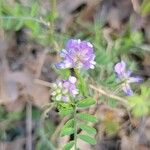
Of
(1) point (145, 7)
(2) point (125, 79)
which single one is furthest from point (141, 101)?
(1) point (145, 7)

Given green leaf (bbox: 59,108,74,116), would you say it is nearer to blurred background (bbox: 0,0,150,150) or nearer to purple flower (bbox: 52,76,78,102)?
purple flower (bbox: 52,76,78,102)

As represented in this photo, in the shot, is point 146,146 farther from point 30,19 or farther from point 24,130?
point 30,19

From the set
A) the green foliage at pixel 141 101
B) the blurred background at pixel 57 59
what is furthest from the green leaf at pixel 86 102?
the blurred background at pixel 57 59

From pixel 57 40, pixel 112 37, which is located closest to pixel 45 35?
pixel 57 40

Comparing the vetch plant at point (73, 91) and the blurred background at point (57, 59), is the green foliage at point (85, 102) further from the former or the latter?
the blurred background at point (57, 59)

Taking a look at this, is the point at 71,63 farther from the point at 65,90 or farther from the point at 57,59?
the point at 57,59

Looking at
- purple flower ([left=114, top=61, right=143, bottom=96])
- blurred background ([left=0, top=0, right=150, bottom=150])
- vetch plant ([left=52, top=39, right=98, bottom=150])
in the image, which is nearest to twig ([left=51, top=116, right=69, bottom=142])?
blurred background ([left=0, top=0, right=150, bottom=150])
